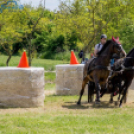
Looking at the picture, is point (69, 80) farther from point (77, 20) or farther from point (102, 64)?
point (77, 20)

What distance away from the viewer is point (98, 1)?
16.8m

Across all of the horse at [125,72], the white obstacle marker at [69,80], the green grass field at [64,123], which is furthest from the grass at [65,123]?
the white obstacle marker at [69,80]

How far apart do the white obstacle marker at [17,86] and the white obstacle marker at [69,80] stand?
11.7 feet

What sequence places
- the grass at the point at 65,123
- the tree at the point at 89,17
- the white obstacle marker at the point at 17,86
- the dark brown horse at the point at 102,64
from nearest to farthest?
the grass at the point at 65,123 → the white obstacle marker at the point at 17,86 → the dark brown horse at the point at 102,64 → the tree at the point at 89,17

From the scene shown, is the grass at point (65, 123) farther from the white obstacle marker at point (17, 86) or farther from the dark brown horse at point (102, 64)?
the dark brown horse at point (102, 64)

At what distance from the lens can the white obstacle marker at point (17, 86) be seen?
8328 millimetres

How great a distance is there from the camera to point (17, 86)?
8336 mm

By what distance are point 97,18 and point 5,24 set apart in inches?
218

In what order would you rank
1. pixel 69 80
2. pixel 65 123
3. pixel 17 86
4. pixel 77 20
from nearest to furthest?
pixel 65 123, pixel 17 86, pixel 69 80, pixel 77 20

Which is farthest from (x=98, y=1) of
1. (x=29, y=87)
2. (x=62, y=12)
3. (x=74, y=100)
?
(x=29, y=87)

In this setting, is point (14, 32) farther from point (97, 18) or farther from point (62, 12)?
point (97, 18)

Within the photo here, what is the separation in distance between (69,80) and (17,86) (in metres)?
3.91

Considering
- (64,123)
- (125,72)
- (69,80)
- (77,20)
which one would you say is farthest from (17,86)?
(77,20)

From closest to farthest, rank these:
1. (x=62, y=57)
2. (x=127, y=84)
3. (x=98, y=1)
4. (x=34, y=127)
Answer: (x=34, y=127), (x=127, y=84), (x=98, y=1), (x=62, y=57)
